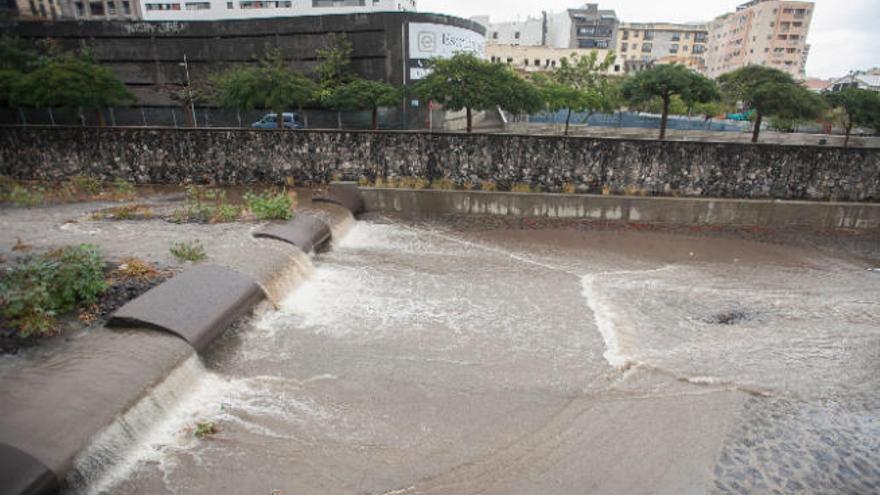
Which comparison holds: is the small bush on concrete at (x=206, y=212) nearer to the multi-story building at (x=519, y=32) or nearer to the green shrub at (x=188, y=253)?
the green shrub at (x=188, y=253)

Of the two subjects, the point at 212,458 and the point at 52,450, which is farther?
the point at 212,458

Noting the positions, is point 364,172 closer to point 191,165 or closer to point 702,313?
point 191,165

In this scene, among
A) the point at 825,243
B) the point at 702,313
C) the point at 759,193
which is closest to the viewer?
the point at 702,313

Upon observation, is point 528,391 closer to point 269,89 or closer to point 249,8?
point 269,89

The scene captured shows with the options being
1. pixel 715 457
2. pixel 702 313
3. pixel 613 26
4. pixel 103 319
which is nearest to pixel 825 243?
pixel 702 313

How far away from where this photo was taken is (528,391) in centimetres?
695

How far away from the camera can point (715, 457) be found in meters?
5.74

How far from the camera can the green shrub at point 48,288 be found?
7.06m

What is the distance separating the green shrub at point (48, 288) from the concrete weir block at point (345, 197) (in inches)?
289

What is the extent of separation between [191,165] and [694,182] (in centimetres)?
1676

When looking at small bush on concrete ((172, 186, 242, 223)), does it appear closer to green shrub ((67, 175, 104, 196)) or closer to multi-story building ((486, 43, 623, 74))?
green shrub ((67, 175, 104, 196))

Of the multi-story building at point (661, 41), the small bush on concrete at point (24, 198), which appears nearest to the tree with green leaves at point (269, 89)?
the small bush on concrete at point (24, 198)

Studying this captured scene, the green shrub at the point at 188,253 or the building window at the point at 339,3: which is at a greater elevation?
the building window at the point at 339,3

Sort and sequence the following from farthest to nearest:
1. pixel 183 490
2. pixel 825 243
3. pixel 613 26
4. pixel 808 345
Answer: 1. pixel 613 26
2. pixel 825 243
3. pixel 808 345
4. pixel 183 490
